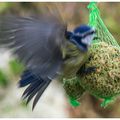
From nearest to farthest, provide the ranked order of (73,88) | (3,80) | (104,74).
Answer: (104,74) < (73,88) < (3,80)

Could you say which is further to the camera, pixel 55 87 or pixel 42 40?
pixel 55 87

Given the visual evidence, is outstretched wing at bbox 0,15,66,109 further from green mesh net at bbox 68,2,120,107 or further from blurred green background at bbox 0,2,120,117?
blurred green background at bbox 0,2,120,117

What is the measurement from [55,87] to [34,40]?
2826 millimetres

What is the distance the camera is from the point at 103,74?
8.55 feet

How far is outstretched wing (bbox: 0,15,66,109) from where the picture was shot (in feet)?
7.71

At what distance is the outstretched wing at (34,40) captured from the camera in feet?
7.71

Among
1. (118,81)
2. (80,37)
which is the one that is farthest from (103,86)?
(80,37)

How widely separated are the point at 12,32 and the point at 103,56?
0.48m

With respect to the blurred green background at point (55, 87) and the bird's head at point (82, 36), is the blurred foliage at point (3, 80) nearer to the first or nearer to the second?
the blurred green background at point (55, 87)

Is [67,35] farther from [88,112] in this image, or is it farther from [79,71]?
[88,112]

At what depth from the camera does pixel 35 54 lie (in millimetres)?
2389

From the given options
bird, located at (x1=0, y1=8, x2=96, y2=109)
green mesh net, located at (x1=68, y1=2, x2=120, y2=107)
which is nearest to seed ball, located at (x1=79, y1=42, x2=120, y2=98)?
green mesh net, located at (x1=68, y1=2, x2=120, y2=107)

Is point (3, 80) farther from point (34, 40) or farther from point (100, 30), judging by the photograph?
point (34, 40)

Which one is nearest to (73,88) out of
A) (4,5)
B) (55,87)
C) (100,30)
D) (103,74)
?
(103,74)
